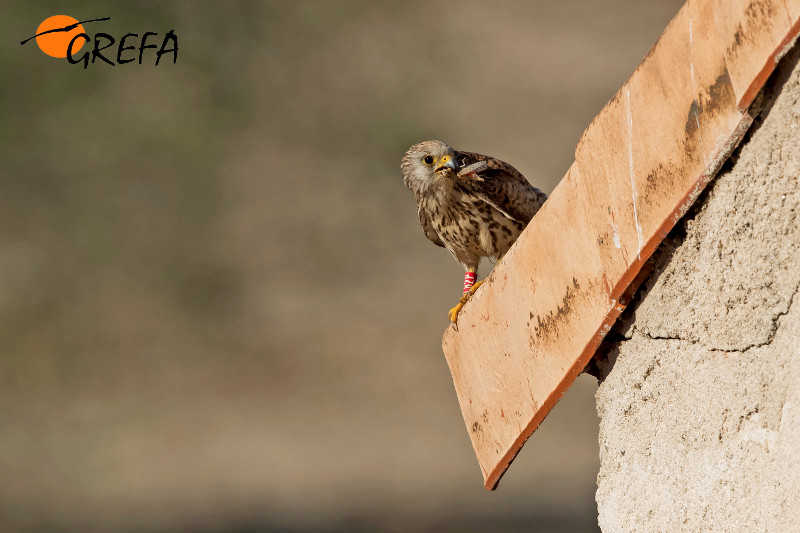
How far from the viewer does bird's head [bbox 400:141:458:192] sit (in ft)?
12.1

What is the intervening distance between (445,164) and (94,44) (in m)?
9.41

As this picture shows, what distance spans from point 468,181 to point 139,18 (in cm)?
974

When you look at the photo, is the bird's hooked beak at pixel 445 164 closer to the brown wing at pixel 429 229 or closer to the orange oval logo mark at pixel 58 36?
the brown wing at pixel 429 229

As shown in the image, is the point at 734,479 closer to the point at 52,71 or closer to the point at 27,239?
the point at 27,239

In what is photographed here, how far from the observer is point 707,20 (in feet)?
5.09

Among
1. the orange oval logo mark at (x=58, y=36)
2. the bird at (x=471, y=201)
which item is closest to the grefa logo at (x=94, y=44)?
the orange oval logo mark at (x=58, y=36)

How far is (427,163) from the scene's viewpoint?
Result: 384 cm

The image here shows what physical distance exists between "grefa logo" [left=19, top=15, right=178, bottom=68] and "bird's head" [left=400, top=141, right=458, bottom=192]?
8707 mm

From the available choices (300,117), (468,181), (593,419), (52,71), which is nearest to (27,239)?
(52,71)

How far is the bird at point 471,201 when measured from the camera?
3613mm

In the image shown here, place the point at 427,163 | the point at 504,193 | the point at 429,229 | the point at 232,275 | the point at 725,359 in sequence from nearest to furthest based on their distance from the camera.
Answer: the point at 725,359 → the point at 504,193 → the point at 427,163 → the point at 429,229 → the point at 232,275

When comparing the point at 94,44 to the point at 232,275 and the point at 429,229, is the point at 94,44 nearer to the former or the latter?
the point at 232,275

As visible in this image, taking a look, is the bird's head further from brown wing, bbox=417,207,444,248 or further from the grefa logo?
the grefa logo

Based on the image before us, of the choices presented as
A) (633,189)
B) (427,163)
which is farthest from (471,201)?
(633,189)
